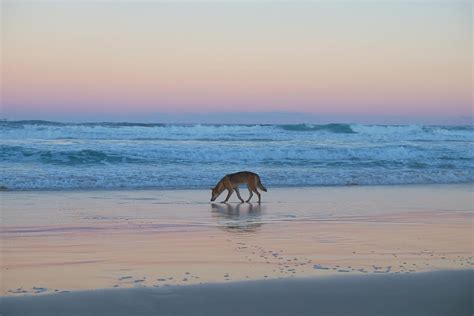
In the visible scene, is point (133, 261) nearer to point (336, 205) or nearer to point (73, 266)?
point (73, 266)

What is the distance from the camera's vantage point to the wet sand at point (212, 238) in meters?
7.68

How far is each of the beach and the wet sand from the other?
0.05 feet

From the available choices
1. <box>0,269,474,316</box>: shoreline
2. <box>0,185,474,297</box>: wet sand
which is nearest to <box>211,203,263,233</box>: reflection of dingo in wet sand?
<box>0,185,474,297</box>: wet sand

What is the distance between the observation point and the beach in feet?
24.6

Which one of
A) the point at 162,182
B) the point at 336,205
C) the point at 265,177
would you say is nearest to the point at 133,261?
the point at 336,205

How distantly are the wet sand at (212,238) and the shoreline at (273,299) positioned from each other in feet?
0.99

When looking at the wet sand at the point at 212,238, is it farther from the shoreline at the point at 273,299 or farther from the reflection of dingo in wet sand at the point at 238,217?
the shoreline at the point at 273,299

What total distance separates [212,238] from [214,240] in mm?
198

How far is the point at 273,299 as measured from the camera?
260 inches

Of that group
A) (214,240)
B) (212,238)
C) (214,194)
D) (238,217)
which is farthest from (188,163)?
(214,240)

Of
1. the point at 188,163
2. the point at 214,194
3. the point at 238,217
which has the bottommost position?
the point at 238,217

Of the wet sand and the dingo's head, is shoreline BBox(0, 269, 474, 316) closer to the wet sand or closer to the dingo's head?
the wet sand

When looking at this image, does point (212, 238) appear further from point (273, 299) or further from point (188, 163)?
point (188, 163)

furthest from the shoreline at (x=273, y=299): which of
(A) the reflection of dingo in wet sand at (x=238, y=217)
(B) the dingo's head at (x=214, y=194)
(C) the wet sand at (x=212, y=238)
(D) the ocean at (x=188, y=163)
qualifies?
(D) the ocean at (x=188, y=163)
